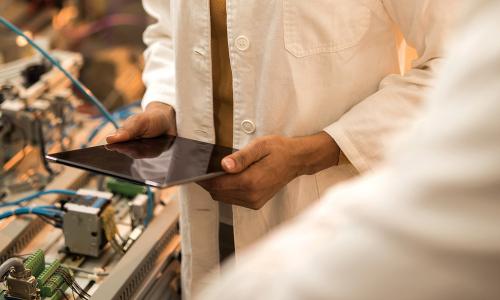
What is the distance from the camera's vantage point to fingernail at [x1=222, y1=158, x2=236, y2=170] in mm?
1098

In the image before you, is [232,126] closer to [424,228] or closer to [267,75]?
[267,75]

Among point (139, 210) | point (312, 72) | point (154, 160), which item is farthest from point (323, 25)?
point (139, 210)

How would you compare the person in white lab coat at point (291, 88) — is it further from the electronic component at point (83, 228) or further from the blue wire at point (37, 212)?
the blue wire at point (37, 212)

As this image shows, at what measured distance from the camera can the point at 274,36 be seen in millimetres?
1162

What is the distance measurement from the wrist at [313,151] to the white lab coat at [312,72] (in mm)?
29

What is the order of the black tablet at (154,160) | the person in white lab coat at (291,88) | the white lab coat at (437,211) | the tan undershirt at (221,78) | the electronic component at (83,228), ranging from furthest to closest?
the electronic component at (83,228) < the tan undershirt at (221,78) < the person in white lab coat at (291,88) < the black tablet at (154,160) < the white lab coat at (437,211)

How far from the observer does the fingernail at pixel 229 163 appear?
110cm

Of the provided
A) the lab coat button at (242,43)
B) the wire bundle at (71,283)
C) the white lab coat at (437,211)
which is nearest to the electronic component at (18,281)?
the wire bundle at (71,283)

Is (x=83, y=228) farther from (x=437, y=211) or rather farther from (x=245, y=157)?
(x=437, y=211)

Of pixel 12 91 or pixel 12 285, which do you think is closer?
pixel 12 285

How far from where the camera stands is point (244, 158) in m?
1.12

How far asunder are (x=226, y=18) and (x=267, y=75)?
0.54ft

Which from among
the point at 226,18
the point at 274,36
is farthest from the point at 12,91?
the point at 274,36

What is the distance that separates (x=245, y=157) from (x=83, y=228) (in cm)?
51
